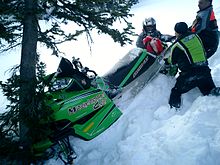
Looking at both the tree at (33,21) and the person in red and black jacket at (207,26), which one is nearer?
the tree at (33,21)

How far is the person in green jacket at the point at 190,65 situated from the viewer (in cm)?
527

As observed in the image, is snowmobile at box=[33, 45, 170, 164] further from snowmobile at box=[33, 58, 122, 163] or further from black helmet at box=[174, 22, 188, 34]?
black helmet at box=[174, 22, 188, 34]

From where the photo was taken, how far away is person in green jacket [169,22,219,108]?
17.3ft

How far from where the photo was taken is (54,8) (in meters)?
5.38

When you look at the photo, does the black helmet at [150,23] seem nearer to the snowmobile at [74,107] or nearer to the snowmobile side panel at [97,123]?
the snowmobile at [74,107]

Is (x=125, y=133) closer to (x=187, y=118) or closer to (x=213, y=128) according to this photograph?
(x=187, y=118)

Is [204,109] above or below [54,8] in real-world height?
below

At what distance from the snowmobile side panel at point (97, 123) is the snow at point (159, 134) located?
0.41 meters

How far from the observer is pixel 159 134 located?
446 cm

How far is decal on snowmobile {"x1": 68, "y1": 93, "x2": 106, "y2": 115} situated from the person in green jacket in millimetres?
1364

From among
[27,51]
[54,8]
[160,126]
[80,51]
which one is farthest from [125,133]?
[80,51]

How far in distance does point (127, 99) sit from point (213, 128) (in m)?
2.35

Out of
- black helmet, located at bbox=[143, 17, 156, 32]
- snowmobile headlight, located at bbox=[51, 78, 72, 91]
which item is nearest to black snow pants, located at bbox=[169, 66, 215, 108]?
snowmobile headlight, located at bbox=[51, 78, 72, 91]

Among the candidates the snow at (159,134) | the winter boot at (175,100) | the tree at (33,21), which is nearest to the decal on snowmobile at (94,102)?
the tree at (33,21)
